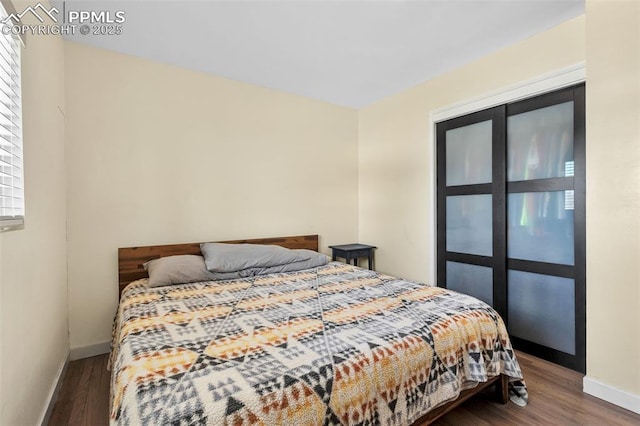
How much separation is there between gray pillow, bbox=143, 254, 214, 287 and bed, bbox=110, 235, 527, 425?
85 millimetres

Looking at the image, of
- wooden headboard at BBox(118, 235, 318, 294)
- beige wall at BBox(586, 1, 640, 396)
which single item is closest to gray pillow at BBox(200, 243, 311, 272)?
wooden headboard at BBox(118, 235, 318, 294)

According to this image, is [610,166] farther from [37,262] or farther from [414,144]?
[37,262]

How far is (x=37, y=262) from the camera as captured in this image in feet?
5.42

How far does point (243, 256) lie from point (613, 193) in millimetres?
2709

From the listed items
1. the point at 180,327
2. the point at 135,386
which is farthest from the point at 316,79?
the point at 135,386

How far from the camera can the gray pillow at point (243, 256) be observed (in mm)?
2627

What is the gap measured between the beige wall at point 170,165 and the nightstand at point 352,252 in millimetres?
240

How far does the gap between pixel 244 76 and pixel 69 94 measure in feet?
4.88

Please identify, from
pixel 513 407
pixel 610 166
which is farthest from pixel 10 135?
pixel 610 166

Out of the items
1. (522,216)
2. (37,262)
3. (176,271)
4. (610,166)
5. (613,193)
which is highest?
(610,166)

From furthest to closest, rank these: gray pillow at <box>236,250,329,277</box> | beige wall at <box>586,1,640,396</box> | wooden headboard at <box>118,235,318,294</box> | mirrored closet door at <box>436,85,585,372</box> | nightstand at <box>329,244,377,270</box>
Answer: nightstand at <box>329,244,377,270</box> < gray pillow at <box>236,250,329,277</box> < wooden headboard at <box>118,235,318,294</box> < mirrored closet door at <box>436,85,585,372</box> < beige wall at <box>586,1,640,396</box>

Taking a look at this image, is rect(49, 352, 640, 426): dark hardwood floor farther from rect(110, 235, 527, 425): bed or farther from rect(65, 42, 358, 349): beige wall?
rect(65, 42, 358, 349): beige wall

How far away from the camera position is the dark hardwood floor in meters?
1.72

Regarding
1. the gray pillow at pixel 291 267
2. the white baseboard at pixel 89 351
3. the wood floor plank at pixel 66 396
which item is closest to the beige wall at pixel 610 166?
the gray pillow at pixel 291 267
